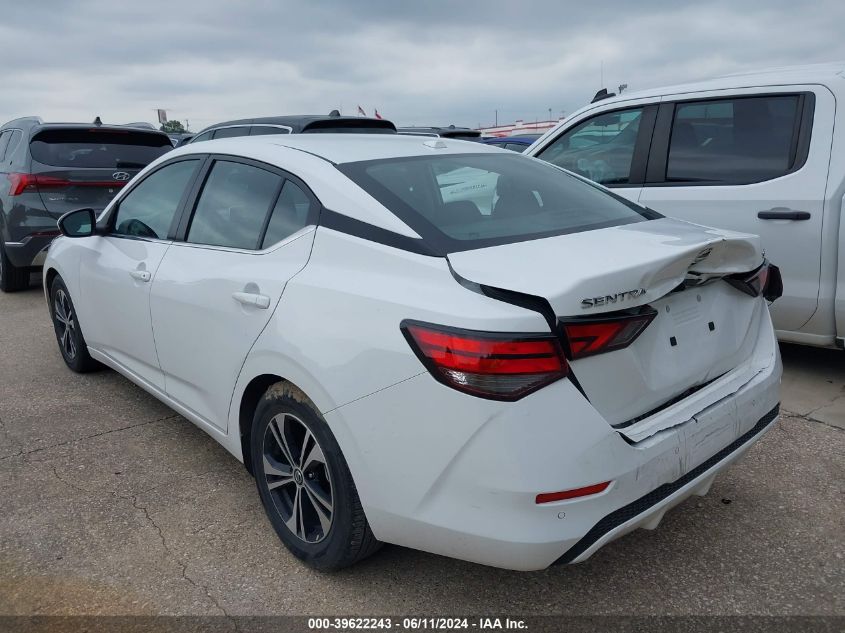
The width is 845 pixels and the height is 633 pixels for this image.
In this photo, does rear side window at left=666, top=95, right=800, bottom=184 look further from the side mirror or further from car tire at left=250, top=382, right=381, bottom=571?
the side mirror

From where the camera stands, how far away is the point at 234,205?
2.99m

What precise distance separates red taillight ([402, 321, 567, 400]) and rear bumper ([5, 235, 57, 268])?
6676 millimetres

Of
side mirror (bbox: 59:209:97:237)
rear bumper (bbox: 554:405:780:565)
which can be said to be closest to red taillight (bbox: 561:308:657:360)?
rear bumper (bbox: 554:405:780:565)

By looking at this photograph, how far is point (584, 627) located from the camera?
2260 mm

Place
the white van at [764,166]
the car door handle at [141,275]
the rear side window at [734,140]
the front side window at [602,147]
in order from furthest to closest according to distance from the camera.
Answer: the front side window at [602,147], the rear side window at [734,140], the white van at [764,166], the car door handle at [141,275]

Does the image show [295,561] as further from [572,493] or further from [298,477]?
[572,493]

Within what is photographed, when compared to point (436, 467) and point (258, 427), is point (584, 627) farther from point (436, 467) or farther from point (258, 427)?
point (258, 427)

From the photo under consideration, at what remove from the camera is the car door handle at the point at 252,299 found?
2.51 meters

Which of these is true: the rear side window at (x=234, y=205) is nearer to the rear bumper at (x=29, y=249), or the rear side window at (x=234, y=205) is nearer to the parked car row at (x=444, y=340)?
the parked car row at (x=444, y=340)

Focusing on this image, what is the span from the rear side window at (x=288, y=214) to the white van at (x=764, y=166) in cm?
269

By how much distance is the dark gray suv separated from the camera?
284 inches

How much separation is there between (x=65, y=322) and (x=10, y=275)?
3655 millimetres

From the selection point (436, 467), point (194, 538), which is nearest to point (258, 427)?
point (194, 538)

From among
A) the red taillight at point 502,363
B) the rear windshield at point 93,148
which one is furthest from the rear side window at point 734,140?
the rear windshield at point 93,148
